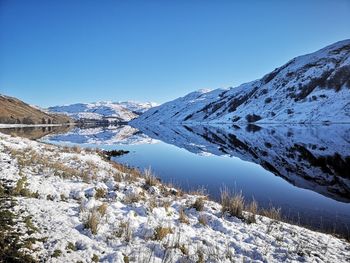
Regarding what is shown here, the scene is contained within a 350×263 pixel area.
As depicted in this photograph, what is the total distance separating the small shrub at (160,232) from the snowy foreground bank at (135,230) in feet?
0.10

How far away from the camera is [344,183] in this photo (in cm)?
1988

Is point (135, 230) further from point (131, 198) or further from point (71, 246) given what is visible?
point (131, 198)

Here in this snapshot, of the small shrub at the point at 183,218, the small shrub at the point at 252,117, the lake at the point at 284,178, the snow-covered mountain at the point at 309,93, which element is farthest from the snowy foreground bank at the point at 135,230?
the small shrub at the point at 252,117

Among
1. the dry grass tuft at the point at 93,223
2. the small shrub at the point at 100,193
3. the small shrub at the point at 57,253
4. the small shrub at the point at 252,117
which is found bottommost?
the small shrub at the point at 57,253

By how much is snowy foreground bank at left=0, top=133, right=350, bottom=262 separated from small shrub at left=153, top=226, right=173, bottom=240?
0.03m

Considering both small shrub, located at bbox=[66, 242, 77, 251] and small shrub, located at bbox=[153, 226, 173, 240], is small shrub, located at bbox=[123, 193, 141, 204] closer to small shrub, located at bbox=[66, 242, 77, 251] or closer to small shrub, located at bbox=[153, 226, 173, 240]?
small shrub, located at bbox=[153, 226, 173, 240]

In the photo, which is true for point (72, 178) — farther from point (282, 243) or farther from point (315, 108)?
point (315, 108)

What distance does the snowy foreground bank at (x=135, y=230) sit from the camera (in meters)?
7.27

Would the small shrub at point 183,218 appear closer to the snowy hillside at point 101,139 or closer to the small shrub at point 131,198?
the small shrub at point 131,198

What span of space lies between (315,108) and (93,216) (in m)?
103

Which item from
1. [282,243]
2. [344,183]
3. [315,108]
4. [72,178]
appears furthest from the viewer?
[315,108]

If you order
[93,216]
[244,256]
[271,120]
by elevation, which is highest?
[271,120]

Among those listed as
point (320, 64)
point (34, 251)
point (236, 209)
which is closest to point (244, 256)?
point (236, 209)

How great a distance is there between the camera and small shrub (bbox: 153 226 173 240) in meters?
8.45
